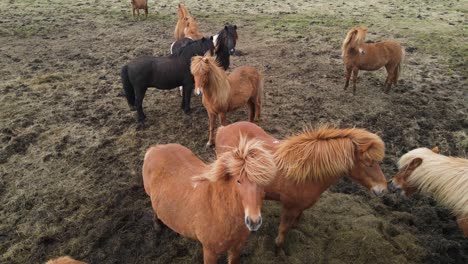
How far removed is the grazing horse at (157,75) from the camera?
5664 mm

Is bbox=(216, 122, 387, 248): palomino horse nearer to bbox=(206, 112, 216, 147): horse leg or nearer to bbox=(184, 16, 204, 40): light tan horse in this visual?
bbox=(206, 112, 216, 147): horse leg

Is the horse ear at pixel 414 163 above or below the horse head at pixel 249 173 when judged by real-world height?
below

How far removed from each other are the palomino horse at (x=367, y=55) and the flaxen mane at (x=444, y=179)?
3.65 m

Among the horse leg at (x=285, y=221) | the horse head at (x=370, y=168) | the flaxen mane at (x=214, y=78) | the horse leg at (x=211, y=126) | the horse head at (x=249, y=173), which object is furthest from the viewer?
the horse leg at (x=211, y=126)

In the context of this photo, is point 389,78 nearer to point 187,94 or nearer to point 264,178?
point 187,94

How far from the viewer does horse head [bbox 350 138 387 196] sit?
2842 mm

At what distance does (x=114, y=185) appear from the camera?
4.50m

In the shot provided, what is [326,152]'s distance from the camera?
291 cm

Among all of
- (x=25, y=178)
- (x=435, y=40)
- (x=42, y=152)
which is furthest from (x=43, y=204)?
(x=435, y=40)

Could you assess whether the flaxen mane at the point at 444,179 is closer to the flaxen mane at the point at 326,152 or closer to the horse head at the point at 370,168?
the horse head at the point at 370,168

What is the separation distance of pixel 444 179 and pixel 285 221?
169 cm

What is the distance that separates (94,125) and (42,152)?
1.01 m

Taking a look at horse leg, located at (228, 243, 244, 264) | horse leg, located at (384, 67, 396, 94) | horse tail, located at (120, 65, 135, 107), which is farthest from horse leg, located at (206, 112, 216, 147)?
horse leg, located at (384, 67, 396, 94)

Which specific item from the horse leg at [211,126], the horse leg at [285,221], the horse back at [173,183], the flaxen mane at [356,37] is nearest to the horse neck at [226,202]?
the horse back at [173,183]
